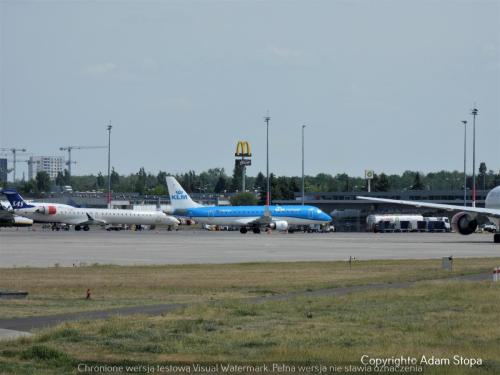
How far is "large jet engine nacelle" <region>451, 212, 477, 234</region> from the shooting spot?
72062 mm

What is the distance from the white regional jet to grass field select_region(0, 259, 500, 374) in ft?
318

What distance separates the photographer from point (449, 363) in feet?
→ 53.0

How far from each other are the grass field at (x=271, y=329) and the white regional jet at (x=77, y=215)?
318ft

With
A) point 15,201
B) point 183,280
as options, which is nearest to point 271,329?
point 183,280

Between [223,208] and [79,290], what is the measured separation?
91.6 metres

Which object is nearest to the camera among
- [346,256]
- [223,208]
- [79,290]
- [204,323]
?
[204,323]

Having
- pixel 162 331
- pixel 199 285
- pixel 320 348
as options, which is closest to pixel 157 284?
pixel 199 285

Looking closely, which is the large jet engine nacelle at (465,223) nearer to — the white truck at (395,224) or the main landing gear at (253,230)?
the main landing gear at (253,230)

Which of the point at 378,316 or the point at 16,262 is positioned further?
the point at 16,262

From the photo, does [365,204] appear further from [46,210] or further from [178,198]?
[46,210]

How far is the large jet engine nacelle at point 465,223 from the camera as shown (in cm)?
7206

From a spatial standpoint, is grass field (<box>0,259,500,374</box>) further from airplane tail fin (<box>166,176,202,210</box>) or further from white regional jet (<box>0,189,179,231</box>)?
white regional jet (<box>0,189,179,231</box>)

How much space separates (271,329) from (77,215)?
113011 mm

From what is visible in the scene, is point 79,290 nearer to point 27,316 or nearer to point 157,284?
point 157,284
